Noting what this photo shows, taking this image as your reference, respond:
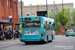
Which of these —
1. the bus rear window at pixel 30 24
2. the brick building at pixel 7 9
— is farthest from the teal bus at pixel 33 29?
the brick building at pixel 7 9

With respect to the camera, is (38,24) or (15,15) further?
(15,15)

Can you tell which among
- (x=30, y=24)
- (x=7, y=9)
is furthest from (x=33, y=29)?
(x=7, y=9)

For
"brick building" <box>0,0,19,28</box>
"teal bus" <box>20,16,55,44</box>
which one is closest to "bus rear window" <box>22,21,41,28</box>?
"teal bus" <box>20,16,55,44</box>

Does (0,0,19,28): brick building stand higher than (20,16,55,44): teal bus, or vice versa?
(0,0,19,28): brick building

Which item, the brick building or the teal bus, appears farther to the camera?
the brick building

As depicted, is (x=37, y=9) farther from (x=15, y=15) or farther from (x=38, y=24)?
(x=38, y=24)

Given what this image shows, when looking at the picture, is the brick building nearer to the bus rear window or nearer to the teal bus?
the bus rear window

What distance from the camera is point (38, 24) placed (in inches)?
837

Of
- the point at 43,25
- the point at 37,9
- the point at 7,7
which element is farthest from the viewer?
the point at 37,9

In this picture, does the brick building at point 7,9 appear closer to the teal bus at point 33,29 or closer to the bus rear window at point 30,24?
the bus rear window at point 30,24

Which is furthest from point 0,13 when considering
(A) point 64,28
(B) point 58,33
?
(A) point 64,28

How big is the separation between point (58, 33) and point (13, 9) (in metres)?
22.2

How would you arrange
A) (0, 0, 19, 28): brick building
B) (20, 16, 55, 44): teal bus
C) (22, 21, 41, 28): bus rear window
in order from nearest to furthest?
(20, 16, 55, 44): teal bus
(22, 21, 41, 28): bus rear window
(0, 0, 19, 28): brick building

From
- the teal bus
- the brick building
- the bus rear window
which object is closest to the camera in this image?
the teal bus
